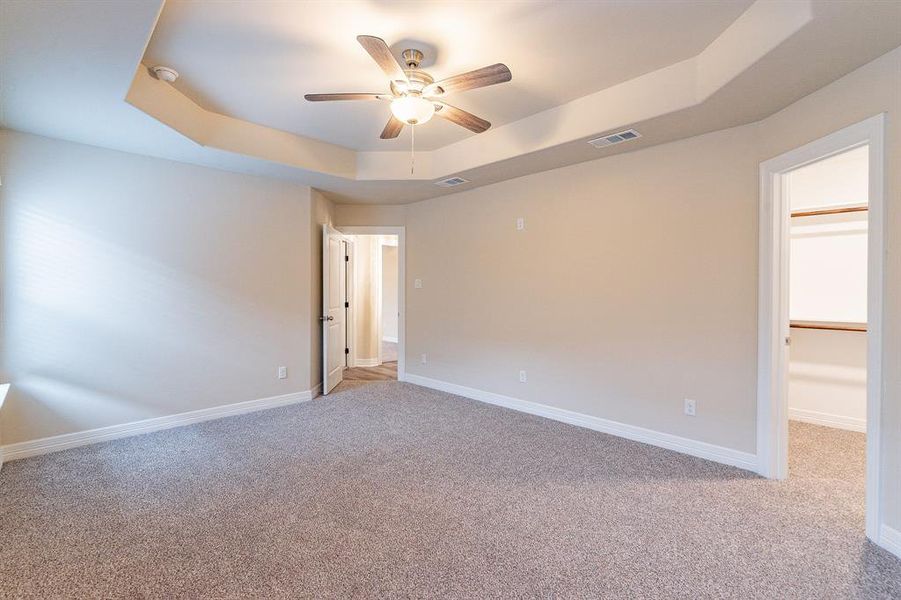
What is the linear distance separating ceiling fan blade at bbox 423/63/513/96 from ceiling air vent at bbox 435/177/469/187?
77.5 inches

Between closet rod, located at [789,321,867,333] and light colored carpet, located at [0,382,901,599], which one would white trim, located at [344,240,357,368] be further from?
closet rod, located at [789,321,867,333]

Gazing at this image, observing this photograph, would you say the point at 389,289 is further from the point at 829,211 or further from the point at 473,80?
the point at 829,211

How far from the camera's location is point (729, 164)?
2936mm

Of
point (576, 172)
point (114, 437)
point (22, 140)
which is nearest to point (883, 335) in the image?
point (576, 172)

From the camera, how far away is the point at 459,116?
267 cm

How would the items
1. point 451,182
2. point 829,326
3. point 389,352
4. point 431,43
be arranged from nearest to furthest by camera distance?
1. point 431,43
2. point 829,326
3. point 451,182
4. point 389,352

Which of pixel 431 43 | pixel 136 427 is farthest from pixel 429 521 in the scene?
pixel 136 427

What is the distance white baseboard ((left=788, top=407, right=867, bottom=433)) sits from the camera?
357 centimetres

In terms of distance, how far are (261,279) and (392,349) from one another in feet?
14.6

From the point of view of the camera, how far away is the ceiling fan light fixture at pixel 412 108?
7.81 feet

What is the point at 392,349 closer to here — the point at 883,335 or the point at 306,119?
the point at 306,119

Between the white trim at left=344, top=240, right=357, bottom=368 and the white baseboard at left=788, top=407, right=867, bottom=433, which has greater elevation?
the white trim at left=344, top=240, right=357, bottom=368

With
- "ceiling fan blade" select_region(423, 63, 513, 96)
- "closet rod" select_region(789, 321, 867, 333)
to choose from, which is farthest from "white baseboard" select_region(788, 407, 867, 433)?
"ceiling fan blade" select_region(423, 63, 513, 96)

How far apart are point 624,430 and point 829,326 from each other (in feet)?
6.94
